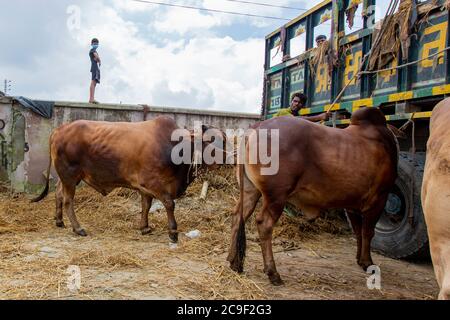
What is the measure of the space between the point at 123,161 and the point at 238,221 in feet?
6.66

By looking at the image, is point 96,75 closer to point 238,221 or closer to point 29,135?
point 29,135

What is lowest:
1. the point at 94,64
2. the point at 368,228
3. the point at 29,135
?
the point at 368,228

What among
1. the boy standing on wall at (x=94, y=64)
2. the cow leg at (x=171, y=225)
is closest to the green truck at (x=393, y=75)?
the cow leg at (x=171, y=225)

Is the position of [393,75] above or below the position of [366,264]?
above

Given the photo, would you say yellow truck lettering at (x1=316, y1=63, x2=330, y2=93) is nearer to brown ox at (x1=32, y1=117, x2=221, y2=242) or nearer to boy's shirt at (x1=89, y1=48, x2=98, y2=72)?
brown ox at (x1=32, y1=117, x2=221, y2=242)

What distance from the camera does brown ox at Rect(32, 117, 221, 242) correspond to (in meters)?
4.96

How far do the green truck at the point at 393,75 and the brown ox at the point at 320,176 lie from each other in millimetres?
341

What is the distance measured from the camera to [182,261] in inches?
159

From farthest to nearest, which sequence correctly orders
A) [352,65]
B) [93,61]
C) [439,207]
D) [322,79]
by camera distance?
[93,61] → [322,79] → [352,65] → [439,207]

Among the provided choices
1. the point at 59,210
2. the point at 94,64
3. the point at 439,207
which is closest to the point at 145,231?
the point at 59,210

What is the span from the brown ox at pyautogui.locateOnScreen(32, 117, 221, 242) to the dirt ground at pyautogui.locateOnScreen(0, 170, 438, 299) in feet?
1.55
